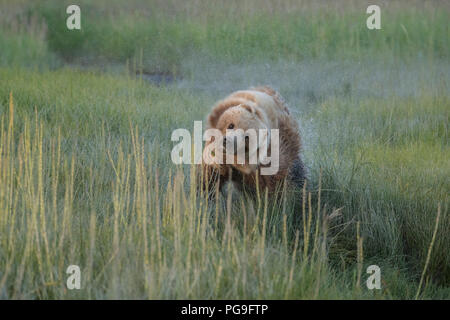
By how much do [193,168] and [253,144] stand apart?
593mm

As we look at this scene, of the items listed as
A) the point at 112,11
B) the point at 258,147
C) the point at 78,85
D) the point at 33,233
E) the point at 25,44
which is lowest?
the point at 33,233

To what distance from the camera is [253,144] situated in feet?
9.95

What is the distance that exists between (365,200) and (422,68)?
3.24m

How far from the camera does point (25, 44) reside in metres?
5.40

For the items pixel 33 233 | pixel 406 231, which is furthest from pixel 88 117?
pixel 406 231

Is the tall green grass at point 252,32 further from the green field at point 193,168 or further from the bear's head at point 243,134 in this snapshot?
the bear's head at point 243,134

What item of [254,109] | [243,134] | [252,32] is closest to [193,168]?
[243,134]

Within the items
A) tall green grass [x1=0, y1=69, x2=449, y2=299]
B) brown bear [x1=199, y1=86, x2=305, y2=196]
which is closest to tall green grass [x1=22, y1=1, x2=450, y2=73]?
tall green grass [x1=0, y1=69, x2=449, y2=299]

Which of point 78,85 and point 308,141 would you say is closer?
point 308,141

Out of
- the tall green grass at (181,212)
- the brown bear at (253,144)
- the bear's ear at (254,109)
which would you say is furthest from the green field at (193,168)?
the bear's ear at (254,109)

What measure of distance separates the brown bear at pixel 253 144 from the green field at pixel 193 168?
0.13 m

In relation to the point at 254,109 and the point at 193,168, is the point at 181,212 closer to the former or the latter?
the point at 193,168

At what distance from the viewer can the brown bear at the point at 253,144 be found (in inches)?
119
